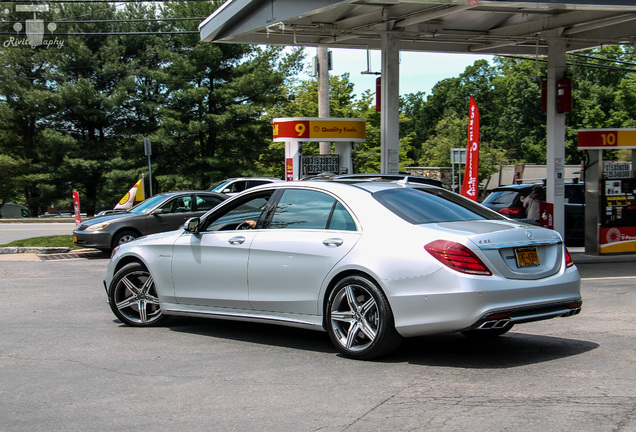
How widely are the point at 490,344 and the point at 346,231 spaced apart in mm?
1869

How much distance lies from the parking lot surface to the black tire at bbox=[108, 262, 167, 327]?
141mm

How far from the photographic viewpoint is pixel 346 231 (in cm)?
629

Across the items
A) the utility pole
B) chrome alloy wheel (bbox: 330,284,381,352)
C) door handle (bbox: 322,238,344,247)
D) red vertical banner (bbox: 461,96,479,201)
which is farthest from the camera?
the utility pole

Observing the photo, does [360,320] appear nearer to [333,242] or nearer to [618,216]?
[333,242]

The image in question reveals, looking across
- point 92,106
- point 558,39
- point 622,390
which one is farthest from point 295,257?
point 92,106

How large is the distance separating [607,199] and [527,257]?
10.7 meters

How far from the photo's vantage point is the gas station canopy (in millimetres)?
12648

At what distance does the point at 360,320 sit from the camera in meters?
6.02

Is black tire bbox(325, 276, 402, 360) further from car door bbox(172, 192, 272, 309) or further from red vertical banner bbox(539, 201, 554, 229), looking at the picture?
red vertical banner bbox(539, 201, 554, 229)

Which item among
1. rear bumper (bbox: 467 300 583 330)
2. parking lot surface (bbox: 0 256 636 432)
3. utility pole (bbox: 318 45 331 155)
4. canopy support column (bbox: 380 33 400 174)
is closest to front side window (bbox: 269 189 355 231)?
parking lot surface (bbox: 0 256 636 432)

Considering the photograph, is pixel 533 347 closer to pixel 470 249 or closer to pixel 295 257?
pixel 470 249

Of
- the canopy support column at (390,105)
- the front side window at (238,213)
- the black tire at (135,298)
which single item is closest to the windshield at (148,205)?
the canopy support column at (390,105)

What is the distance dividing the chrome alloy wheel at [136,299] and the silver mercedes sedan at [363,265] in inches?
4.5

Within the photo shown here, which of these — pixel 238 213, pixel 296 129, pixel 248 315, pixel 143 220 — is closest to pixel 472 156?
pixel 296 129
